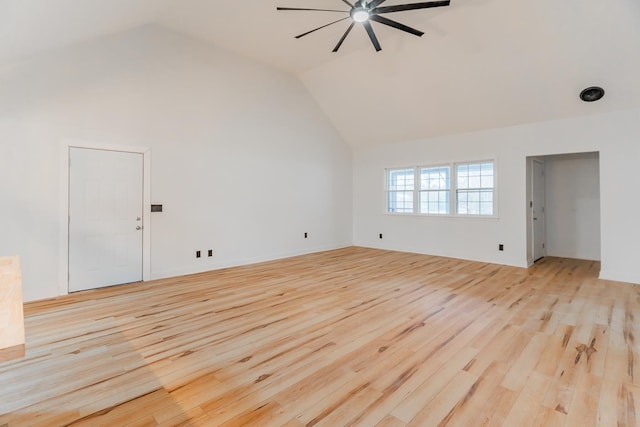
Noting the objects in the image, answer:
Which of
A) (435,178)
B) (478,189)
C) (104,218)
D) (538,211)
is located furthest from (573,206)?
(104,218)

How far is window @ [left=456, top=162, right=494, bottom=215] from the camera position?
6.02m

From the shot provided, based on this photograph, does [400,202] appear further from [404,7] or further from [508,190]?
[404,7]

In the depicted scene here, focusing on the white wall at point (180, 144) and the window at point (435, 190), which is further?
the window at point (435, 190)

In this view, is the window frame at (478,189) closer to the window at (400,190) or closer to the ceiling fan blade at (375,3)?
the window at (400,190)

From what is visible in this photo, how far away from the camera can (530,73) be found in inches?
181

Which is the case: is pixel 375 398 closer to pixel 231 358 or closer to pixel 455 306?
pixel 231 358

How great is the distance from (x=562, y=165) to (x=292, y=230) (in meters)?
5.67

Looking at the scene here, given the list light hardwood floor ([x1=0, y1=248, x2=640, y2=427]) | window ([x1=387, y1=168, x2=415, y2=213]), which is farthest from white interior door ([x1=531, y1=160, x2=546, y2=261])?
window ([x1=387, y1=168, x2=415, y2=213])

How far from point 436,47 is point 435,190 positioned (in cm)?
296

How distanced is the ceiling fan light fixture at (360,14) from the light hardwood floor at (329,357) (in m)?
3.13

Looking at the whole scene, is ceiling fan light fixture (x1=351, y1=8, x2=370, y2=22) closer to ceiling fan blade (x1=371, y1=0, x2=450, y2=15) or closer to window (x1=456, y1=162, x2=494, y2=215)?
ceiling fan blade (x1=371, y1=0, x2=450, y2=15)

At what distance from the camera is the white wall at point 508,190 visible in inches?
182

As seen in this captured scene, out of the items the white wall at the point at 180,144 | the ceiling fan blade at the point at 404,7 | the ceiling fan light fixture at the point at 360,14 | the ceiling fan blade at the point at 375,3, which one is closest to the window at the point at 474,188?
the white wall at the point at 180,144

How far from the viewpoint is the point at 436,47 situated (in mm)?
4746
